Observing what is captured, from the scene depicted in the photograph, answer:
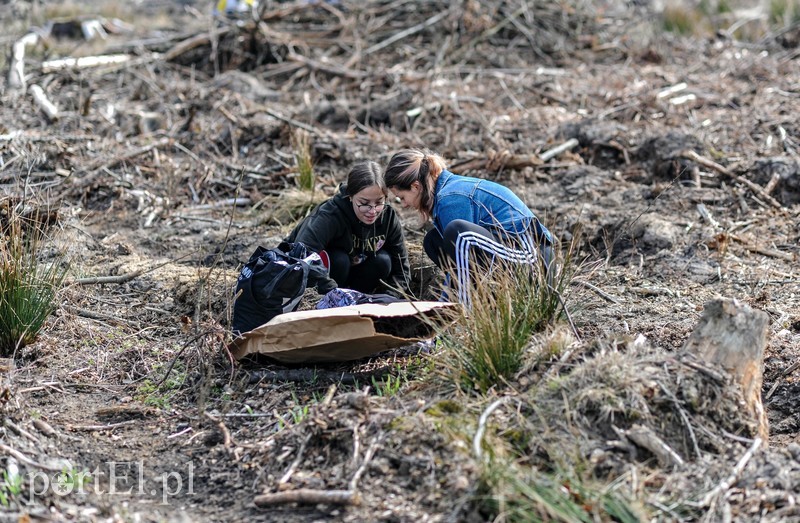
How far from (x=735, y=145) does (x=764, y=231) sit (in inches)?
55.6

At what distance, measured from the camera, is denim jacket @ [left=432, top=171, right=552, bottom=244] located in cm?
504

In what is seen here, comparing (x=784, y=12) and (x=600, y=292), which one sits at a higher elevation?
(x=600, y=292)

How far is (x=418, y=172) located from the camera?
5109 millimetres

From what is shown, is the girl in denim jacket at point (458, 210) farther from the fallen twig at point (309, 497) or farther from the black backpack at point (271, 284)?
the fallen twig at point (309, 497)

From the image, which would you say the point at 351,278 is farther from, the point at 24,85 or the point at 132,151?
the point at 24,85

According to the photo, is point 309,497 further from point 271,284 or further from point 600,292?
point 600,292

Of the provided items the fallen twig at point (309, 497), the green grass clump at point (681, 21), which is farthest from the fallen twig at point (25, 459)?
the green grass clump at point (681, 21)

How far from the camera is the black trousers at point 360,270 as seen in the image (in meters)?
5.55

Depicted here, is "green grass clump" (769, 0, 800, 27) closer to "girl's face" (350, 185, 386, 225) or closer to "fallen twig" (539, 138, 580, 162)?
"fallen twig" (539, 138, 580, 162)

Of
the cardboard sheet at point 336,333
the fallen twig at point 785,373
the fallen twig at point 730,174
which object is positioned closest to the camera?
the cardboard sheet at point 336,333

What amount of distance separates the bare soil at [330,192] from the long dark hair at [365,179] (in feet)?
3.20

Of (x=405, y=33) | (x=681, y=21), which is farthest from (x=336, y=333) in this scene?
(x=681, y=21)

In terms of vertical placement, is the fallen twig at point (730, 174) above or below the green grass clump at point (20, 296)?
below

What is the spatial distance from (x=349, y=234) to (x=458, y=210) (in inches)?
30.9
